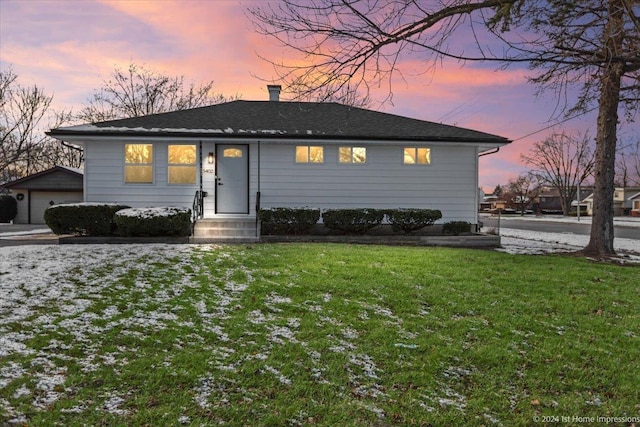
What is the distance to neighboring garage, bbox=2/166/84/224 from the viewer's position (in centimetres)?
2314

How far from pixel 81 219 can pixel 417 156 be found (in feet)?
33.7

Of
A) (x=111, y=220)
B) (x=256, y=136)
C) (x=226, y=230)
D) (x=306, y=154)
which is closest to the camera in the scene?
(x=111, y=220)

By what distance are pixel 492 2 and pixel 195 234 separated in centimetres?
919

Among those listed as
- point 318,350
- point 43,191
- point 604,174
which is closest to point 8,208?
point 43,191

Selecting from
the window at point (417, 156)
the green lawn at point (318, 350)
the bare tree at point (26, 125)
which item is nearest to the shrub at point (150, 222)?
the green lawn at point (318, 350)

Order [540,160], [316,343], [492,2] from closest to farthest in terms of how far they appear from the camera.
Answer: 1. [316,343]
2. [492,2]
3. [540,160]

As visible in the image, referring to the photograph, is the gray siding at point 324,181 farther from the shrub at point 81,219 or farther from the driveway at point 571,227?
the driveway at point 571,227

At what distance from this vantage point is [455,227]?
12.5 m

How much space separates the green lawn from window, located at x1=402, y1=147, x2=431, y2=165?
22.6 ft

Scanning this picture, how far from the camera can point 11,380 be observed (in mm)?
3133

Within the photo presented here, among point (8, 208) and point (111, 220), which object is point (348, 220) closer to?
point (111, 220)

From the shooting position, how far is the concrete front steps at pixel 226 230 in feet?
35.0

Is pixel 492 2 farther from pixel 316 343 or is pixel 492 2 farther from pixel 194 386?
pixel 194 386

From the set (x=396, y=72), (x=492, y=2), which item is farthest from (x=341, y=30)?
(x=492, y=2)
